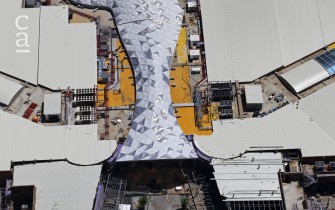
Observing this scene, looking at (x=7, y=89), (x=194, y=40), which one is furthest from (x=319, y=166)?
(x=7, y=89)

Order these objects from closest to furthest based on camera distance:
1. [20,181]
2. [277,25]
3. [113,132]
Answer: [20,181]
[113,132]
[277,25]

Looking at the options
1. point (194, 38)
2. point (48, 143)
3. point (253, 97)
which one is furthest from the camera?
point (194, 38)

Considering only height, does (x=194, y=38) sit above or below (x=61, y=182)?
above

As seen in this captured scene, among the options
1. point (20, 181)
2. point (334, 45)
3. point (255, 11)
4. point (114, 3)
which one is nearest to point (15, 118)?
point (20, 181)

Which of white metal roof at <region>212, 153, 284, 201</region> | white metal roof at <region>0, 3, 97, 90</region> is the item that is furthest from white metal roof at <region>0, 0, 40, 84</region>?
white metal roof at <region>212, 153, 284, 201</region>

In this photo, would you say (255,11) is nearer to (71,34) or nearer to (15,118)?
(71,34)

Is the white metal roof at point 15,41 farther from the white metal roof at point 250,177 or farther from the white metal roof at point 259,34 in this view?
the white metal roof at point 250,177

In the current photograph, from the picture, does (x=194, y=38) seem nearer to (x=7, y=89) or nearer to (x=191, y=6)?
(x=191, y=6)

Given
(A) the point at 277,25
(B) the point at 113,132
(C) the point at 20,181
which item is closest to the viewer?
(C) the point at 20,181

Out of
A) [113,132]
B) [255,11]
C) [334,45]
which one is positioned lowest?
[113,132]
